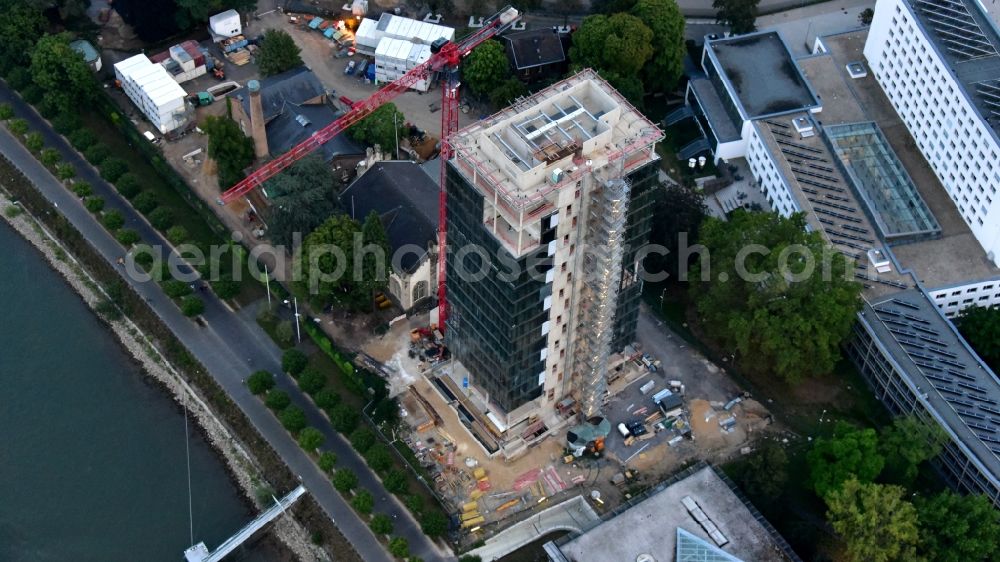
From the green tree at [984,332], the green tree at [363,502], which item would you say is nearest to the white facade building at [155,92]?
the green tree at [363,502]

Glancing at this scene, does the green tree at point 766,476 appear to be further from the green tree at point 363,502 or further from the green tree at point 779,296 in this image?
the green tree at point 363,502

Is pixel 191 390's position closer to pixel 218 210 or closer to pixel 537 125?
pixel 218 210

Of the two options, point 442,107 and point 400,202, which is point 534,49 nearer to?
point 442,107

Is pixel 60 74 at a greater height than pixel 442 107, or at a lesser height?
greater

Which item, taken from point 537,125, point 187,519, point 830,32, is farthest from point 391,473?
point 830,32

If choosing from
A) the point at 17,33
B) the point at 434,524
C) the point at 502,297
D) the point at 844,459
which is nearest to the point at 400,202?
the point at 502,297

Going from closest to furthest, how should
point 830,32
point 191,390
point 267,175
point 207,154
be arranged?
point 191,390
point 267,175
point 207,154
point 830,32

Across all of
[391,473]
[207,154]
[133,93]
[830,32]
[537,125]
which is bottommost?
[391,473]
